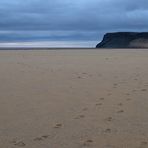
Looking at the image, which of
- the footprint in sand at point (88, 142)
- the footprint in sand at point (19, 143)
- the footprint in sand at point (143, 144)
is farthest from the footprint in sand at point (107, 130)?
the footprint in sand at point (19, 143)

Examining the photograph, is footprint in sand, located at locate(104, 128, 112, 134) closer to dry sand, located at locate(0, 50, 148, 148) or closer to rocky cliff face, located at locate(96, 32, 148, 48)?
dry sand, located at locate(0, 50, 148, 148)

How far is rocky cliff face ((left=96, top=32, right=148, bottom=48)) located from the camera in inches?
5508

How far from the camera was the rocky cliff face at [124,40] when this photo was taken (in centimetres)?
13990

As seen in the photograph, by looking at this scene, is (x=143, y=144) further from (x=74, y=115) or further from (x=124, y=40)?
(x=124, y=40)

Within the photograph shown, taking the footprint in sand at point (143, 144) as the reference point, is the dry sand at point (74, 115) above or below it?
above

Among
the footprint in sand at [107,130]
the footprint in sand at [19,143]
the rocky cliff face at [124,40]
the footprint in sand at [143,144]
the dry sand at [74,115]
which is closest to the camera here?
the footprint in sand at [143,144]

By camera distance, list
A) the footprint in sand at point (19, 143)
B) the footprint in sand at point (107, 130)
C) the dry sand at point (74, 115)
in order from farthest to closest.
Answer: the footprint in sand at point (107, 130), the dry sand at point (74, 115), the footprint in sand at point (19, 143)

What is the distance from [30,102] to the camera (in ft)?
31.2

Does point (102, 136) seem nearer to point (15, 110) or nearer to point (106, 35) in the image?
point (15, 110)

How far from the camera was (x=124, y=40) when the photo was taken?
146 m

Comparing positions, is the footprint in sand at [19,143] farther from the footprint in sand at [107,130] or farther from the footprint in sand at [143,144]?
the footprint in sand at [143,144]

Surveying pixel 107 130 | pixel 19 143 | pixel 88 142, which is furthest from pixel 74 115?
pixel 19 143

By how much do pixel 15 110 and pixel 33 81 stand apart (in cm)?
491

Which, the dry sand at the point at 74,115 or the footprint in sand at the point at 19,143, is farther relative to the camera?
the dry sand at the point at 74,115
